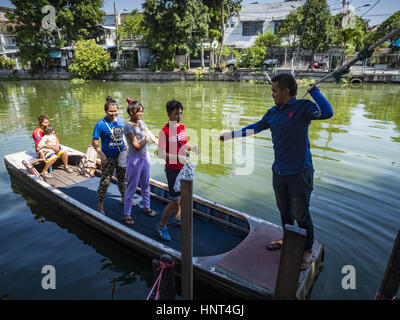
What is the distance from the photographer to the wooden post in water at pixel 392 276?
2.32m

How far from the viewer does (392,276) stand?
94.5 inches

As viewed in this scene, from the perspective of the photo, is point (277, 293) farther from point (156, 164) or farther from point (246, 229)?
point (156, 164)

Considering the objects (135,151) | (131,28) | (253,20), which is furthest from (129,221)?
(131,28)

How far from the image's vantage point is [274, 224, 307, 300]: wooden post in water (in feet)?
7.16

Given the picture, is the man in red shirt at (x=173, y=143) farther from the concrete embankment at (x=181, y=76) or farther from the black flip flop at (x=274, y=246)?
the concrete embankment at (x=181, y=76)

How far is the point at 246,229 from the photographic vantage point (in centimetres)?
423

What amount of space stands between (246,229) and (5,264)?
3617 millimetres

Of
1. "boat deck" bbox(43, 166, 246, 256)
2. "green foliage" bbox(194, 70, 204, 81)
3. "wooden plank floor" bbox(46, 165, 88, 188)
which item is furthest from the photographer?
"green foliage" bbox(194, 70, 204, 81)

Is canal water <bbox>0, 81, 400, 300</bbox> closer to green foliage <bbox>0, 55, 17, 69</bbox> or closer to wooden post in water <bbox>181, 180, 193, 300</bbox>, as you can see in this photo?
wooden post in water <bbox>181, 180, 193, 300</bbox>

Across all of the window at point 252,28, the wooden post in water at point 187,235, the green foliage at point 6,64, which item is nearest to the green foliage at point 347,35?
the window at point 252,28

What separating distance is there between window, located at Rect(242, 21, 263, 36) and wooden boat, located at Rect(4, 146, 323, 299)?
→ 38028 millimetres

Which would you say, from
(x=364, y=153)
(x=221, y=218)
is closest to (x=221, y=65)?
(x=364, y=153)

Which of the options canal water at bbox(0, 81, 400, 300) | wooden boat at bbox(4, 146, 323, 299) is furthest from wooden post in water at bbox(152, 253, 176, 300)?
canal water at bbox(0, 81, 400, 300)
